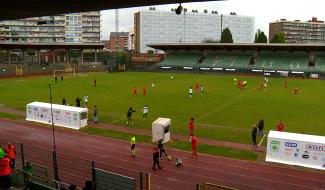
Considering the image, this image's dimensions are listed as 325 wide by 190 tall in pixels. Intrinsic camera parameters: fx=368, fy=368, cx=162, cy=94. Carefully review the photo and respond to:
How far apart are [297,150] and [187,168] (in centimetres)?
568

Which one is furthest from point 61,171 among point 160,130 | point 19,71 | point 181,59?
point 181,59

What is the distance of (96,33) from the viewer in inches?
5748

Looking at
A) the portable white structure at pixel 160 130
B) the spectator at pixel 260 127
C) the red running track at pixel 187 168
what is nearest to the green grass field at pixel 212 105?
the spectator at pixel 260 127

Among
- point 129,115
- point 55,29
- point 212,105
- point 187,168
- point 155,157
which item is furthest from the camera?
point 55,29

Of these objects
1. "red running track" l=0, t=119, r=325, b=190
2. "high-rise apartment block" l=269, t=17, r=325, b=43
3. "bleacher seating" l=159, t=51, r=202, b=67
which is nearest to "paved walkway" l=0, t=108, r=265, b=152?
"red running track" l=0, t=119, r=325, b=190

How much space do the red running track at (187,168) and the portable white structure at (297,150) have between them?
0.76 m

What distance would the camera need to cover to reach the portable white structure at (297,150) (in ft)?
59.2

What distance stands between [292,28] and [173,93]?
168m

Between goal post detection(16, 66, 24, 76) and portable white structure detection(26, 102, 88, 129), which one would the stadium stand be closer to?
goal post detection(16, 66, 24, 76)

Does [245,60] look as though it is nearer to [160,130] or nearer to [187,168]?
[160,130]

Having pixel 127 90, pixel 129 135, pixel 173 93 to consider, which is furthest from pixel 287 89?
pixel 129 135

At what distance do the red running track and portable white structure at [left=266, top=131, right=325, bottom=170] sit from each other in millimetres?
763

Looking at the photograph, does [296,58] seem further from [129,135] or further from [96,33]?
[96,33]

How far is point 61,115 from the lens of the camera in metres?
27.2
